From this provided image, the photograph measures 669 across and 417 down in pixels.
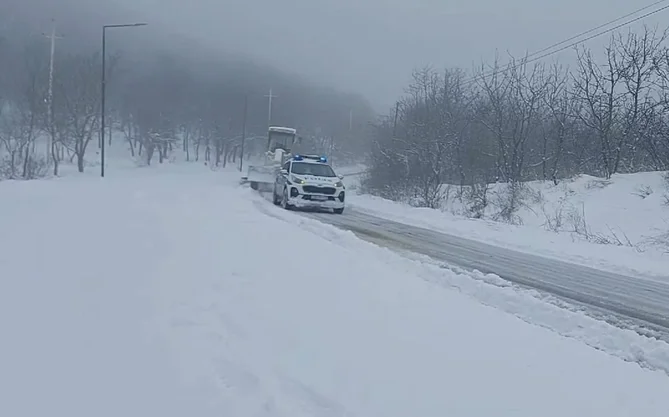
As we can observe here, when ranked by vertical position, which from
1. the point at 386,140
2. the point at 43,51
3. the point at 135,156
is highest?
the point at 43,51

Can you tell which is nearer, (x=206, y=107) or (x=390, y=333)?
(x=390, y=333)

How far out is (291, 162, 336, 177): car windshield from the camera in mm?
22750

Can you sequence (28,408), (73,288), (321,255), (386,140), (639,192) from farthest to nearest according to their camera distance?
1. (386,140)
2. (639,192)
3. (321,255)
4. (73,288)
5. (28,408)

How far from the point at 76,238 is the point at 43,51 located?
55.7m

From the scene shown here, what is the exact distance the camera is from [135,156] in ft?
288

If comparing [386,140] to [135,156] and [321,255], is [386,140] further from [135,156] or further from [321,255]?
[135,156]

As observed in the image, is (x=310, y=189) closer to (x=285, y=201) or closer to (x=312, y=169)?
(x=285, y=201)

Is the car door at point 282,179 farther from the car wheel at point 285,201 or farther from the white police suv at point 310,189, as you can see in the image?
the car wheel at point 285,201

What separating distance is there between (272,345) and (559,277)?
6.71 meters

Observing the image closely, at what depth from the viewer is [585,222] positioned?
21781mm

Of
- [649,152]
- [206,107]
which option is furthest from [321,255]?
[206,107]

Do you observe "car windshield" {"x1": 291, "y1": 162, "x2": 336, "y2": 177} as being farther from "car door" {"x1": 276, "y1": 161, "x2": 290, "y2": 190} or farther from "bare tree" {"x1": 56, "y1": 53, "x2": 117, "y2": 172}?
"bare tree" {"x1": 56, "y1": 53, "x2": 117, "y2": 172}

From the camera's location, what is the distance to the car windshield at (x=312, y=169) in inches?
896

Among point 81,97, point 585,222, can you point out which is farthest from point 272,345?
point 81,97
